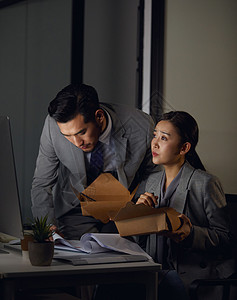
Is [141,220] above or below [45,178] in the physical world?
below

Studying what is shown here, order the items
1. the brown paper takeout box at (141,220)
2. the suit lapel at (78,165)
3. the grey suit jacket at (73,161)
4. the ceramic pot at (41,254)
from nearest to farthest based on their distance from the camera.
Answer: the ceramic pot at (41,254) < the brown paper takeout box at (141,220) < the grey suit jacket at (73,161) < the suit lapel at (78,165)

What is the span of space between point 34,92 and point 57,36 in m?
0.36

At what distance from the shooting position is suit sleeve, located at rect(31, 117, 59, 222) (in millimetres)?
2894

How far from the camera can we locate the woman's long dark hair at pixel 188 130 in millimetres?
2426

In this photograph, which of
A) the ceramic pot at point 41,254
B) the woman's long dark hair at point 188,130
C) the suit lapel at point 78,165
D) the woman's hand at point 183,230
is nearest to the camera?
the ceramic pot at point 41,254

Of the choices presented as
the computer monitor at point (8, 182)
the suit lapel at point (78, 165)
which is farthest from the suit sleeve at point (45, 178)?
the computer monitor at point (8, 182)

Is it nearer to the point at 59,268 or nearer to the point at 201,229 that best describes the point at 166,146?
the point at 201,229

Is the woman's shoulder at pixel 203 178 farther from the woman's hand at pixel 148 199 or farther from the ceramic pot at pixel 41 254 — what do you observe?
the ceramic pot at pixel 41 254

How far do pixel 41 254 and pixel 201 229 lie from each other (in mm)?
843

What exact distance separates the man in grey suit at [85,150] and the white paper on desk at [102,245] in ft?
1.96

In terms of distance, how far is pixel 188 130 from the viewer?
2441 mm

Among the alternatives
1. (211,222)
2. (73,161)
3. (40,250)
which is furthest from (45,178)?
(40,250)

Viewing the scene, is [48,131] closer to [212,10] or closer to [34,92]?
[34,92]

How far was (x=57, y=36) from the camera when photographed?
3.07 m
